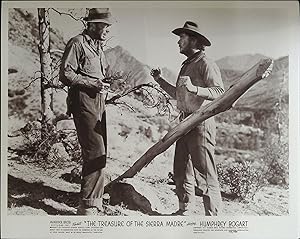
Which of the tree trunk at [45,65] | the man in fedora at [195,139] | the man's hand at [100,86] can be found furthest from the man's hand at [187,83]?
the tree trunk at [45,65]

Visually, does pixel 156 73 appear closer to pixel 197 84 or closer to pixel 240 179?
pixel 197 84

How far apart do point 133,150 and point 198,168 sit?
0.23m

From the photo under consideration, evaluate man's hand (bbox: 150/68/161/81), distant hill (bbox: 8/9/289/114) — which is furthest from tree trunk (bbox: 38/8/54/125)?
man's hand (bbox: 150/68/161/81)

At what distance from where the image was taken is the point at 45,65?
1.70 metres

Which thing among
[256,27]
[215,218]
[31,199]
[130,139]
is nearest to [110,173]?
[130,139]

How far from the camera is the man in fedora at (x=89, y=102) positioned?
5.50 feet

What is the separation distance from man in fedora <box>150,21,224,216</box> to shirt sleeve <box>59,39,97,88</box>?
0.77 feet

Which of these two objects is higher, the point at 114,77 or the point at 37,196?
the point at 114,77

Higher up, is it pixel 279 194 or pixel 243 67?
pixel 243 67

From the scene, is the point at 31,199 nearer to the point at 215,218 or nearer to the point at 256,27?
the point at 215,218

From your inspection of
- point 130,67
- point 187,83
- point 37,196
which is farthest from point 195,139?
point 37,196

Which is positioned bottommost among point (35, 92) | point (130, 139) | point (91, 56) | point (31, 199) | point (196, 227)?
point (196, 227)

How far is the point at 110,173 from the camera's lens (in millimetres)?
1677

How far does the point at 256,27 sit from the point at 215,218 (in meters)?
0.67
